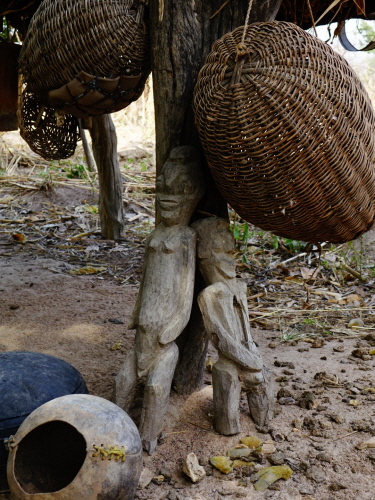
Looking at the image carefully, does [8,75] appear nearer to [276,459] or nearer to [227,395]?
[227,395]

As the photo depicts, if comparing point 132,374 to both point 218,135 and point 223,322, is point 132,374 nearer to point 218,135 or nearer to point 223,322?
point 223,322

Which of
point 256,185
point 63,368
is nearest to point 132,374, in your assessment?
point 63,368

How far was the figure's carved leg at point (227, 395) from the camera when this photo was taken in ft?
8.97

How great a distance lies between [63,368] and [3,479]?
0.50m

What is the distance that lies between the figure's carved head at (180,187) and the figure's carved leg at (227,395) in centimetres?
69

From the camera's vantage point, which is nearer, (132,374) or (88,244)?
(132,374)

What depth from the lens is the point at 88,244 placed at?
645cm

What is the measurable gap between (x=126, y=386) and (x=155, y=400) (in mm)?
159

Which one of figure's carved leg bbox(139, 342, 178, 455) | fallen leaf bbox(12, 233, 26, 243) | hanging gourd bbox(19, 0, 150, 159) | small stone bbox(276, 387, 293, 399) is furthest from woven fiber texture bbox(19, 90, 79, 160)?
fallen leaf bbox(12, 233, 26, 243)

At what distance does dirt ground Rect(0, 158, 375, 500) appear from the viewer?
2.51 m

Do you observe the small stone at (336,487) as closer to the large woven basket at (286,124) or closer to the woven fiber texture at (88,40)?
the large woven basket at (286,124)

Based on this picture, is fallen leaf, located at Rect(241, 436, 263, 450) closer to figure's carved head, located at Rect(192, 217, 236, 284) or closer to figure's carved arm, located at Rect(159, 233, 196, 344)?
figure's carved arm, located at Rect(159, 233, 196, 344)

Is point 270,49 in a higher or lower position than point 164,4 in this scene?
lower

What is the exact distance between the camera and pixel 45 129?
12.0 ft
